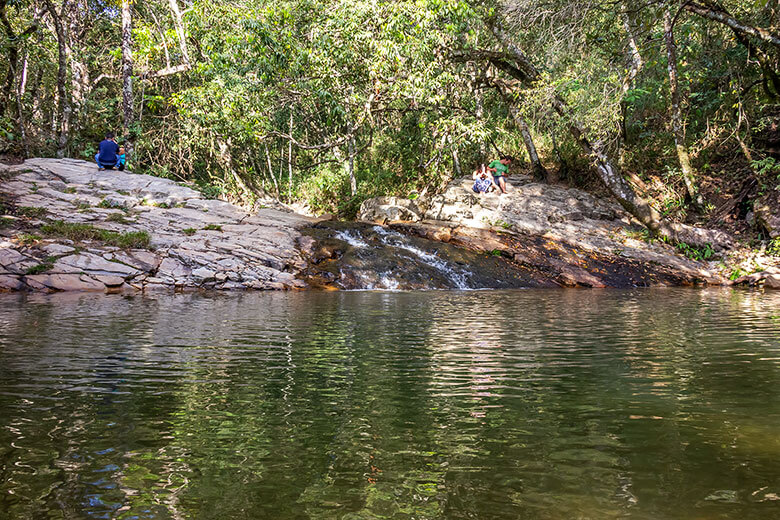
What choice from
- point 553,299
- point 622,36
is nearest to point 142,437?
point 553,299

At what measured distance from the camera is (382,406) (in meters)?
4.13

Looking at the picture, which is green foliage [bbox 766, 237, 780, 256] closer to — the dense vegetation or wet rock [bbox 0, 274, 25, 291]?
the dense vegetation

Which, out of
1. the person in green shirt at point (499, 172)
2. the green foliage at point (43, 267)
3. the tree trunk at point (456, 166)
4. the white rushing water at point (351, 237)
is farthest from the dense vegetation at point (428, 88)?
the green foliage at point (43, 267)

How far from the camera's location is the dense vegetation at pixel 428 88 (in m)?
18.7

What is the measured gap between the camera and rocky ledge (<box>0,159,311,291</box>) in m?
14.2

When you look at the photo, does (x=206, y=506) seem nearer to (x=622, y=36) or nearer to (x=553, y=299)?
(x=553, y=299)

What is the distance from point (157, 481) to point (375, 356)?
352 centimetres

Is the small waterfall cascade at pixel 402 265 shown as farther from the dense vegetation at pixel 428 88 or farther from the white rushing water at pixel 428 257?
the dense vegetation at pixel 428 88

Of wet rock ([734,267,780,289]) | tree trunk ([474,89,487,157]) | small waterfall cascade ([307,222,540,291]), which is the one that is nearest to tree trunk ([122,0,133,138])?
small waterfall cascade ([307,222,540,291])

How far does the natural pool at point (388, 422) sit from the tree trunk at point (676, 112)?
14629 millimetres

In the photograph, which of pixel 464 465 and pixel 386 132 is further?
pixel 386 132

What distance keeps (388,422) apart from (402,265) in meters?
13.4

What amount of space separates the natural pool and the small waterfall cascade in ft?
27.0

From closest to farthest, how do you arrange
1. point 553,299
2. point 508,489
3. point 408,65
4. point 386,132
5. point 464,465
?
point 508,489, point 464,465, point 553,299, point 408,65, point 386,132
